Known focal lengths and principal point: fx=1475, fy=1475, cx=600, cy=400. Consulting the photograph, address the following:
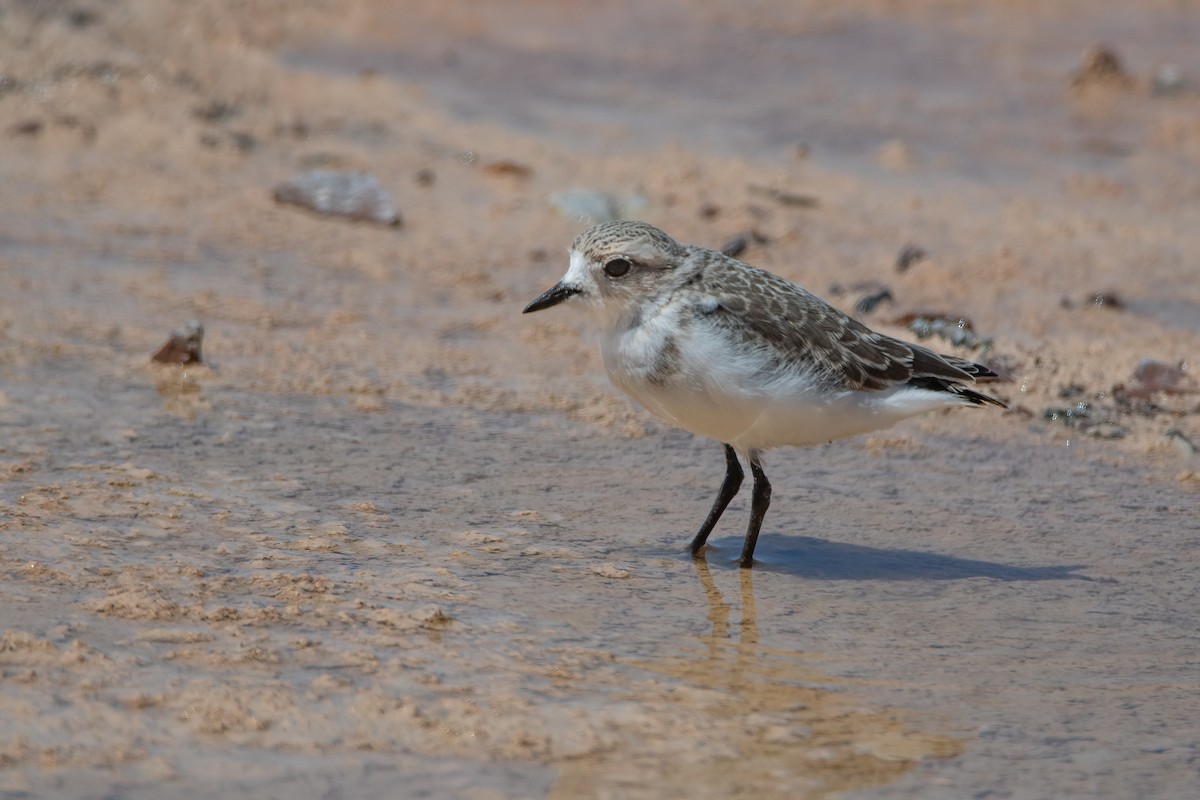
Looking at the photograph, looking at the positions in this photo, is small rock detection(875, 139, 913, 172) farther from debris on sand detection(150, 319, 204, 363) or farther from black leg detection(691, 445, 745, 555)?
black leg detection(691, 445, 745, 555)

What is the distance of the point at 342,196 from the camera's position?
9.04m

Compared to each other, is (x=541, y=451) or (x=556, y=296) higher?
(x=556, y=296)

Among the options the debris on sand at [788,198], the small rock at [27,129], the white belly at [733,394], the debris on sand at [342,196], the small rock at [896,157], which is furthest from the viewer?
the small rock at [896,157]

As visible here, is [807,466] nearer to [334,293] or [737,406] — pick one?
[737,406]

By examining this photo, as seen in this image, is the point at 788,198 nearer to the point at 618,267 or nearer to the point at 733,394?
the point at 618,267

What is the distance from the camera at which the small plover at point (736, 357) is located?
4637 mm

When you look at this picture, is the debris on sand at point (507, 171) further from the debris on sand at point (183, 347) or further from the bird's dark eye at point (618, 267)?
the bird's dark eye at point (618, 267)

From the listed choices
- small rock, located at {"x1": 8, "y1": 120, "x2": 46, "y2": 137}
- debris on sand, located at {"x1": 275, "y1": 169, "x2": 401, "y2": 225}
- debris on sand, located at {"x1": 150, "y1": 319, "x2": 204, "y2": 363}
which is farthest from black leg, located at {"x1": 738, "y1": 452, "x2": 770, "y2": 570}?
small rock, located at {"x1": 8, "y1": 120, "x2": 46, "y2": 137}

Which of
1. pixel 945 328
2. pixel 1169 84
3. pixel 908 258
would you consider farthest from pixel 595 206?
pixel 1169 84

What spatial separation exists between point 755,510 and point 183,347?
2832 mm

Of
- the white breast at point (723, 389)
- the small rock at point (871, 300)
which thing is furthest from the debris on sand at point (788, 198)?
the white breast at point (723, 389)

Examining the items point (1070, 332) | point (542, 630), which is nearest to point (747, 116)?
point (1070, 332)

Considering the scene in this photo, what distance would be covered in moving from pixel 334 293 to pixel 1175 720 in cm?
522

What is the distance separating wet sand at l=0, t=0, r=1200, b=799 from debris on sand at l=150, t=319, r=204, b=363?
9 centimetres
